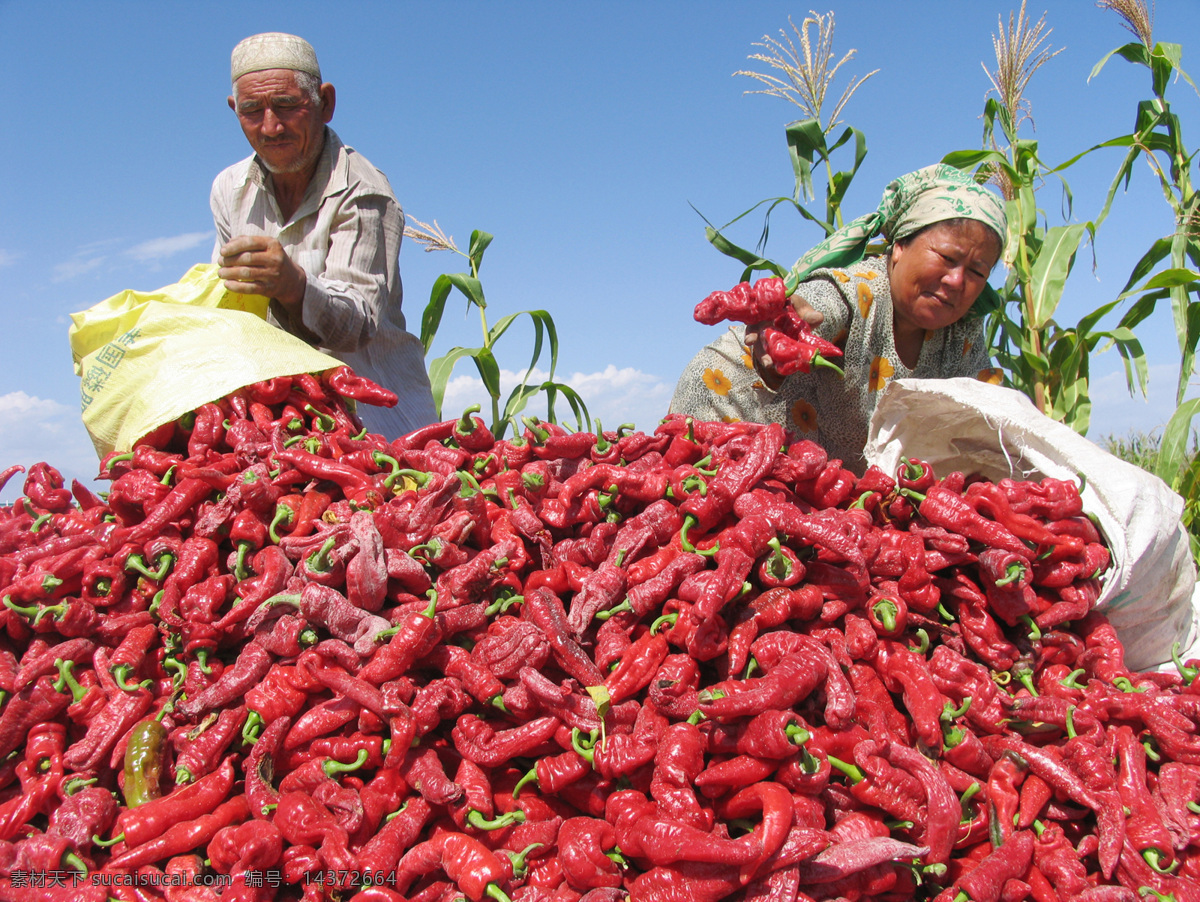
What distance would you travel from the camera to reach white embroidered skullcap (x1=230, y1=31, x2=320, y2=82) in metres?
3.24

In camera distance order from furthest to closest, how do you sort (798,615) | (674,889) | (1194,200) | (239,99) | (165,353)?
(1194,200) → (239,99) → (165,353) → (798,615) → (674,889)

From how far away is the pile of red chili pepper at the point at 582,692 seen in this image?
5.11ft

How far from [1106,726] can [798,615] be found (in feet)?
2.84

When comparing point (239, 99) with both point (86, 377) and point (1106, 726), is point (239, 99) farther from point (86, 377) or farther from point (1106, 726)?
point (1106, 726)

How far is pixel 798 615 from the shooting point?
5.97 ft

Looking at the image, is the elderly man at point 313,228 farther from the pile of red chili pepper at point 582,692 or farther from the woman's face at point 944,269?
the woman's face at point 944,269

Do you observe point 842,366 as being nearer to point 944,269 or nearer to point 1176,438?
point 944,269

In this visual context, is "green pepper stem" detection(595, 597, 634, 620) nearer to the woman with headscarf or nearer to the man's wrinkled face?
the woman with headscarf

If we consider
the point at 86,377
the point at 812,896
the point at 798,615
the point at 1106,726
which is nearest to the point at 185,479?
the point at 86,377

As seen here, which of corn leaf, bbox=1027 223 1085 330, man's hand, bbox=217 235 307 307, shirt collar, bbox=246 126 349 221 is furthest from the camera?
corn leaf, bbox=1027 223 1085 330

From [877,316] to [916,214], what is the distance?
0.48 metres

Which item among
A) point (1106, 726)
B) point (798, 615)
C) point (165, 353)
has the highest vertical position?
point (165, 353)

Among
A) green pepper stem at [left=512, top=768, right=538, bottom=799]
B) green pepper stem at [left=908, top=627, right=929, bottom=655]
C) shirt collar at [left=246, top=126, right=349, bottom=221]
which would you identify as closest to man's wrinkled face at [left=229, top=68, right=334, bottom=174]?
shirt collar at [left=246, top=126, right=349, bottom=221]

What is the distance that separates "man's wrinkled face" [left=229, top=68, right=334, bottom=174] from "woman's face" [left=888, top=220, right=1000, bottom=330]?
284 cm
